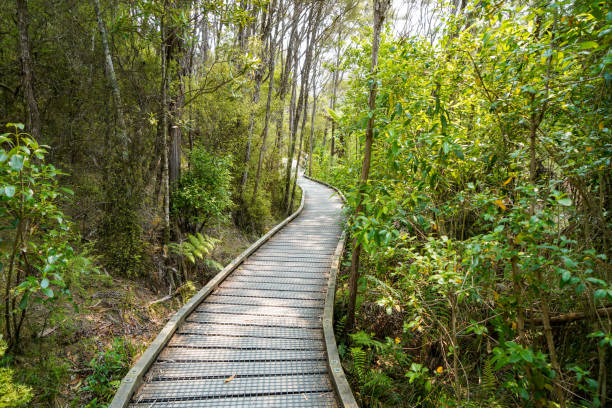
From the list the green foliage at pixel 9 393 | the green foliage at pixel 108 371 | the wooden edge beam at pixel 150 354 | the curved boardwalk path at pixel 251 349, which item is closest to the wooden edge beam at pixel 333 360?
the curved boardwalk path at pixel 251 349

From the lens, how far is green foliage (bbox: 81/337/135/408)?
354 centimetres

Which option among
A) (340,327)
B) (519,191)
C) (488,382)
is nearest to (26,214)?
(340,327)

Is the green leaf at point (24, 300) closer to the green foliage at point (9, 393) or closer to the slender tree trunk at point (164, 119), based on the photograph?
the green foliage at point (9, 393)

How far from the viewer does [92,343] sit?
4.17m

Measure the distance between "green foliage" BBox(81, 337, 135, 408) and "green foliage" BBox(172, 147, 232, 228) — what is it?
3.54 meters

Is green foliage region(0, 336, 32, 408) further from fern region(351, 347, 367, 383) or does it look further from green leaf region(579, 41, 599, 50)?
green leaf region(579, 41, 599, 50)

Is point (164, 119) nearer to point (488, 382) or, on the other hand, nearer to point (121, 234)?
point (121, 234)

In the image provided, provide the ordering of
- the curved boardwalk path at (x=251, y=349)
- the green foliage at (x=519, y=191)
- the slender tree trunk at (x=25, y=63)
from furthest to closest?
the slender tree trunk at (x=25, y=63)
the curved boardwalk path at (x=251, y=349)
the green foliage at (x=519, y=191)

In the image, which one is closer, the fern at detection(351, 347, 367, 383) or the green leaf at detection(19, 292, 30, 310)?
the green leaf at detection(19, 292, 30, 310)

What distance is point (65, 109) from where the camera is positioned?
19.9 feet

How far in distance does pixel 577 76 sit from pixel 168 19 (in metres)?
6.06

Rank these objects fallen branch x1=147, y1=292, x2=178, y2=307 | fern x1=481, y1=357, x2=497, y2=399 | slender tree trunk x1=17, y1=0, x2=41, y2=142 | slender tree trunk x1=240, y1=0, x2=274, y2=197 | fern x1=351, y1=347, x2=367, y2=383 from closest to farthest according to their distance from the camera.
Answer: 1. fern x1=481, y1=357, x2=497, y2=399
2. fern x1=351, y1=347, x2=367, y2=383
3. slender tree trunk x1=17, y1=0, x2=41, y2=142
4. fallen branch x1=147, y1=292, x2=178, y2=307
5. slender tree trunk x1=240, y1=0, x2=274, y2=197

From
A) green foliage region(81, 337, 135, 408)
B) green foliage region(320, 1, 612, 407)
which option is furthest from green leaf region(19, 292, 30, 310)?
green foliage region(320, 1, 612, 407)

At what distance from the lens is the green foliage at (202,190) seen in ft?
23.8
